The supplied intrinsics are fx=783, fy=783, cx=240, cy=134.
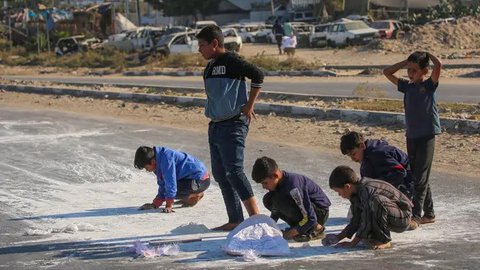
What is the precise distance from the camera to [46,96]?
2312 cm

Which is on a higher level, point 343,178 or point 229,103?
point 229,103

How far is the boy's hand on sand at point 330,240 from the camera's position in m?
5.77

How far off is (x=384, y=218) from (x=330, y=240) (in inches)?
17.3

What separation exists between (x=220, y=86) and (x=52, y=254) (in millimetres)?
1813

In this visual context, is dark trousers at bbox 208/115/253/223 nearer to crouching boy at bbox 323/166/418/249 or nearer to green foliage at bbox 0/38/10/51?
crouching boy at bbox 323/166/418/249

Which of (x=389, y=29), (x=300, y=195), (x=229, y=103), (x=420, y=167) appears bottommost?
(x=300, y=195)

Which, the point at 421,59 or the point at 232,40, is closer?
the point at 421,59

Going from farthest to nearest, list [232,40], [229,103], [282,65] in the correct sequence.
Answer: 1. [232,40]
2. [282,65]
3. [229,103]

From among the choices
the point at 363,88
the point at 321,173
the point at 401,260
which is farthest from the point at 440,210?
the point at 363,88

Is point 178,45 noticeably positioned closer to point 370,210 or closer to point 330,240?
point 330,240

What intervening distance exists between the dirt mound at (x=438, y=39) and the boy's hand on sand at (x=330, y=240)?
31.4 meters

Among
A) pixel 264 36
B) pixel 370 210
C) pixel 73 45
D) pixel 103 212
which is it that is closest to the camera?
pixel 370 210

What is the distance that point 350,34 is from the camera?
4194 centimetres

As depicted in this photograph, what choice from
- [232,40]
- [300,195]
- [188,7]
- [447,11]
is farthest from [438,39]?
[188,7]
